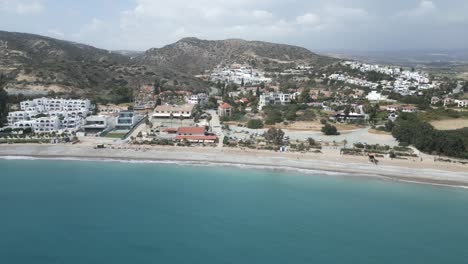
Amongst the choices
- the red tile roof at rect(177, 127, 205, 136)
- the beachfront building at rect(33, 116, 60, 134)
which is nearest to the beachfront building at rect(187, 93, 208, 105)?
the red tile roof at rect(177, 127, 205, 136)

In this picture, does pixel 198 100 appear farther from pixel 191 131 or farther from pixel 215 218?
pixel 215 218

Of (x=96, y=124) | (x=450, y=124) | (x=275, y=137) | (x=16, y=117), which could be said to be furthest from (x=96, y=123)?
(x=450, y=124)

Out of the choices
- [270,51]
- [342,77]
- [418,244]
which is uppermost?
[270,51]

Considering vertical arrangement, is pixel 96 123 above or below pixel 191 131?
above

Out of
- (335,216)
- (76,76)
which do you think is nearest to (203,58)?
(76,76)

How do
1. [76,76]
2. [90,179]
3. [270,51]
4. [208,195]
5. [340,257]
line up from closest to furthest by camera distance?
[340,257] → [208,195] → [90,179] → [76,76] → [270,51]

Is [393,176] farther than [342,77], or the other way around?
[342,77]

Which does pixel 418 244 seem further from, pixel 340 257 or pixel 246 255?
pixel 246 255
